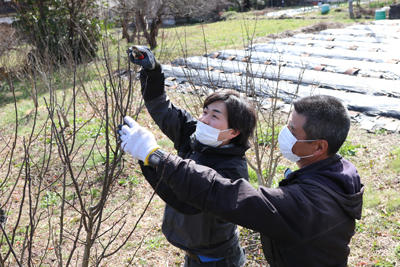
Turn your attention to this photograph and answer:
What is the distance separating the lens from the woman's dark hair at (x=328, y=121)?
5.03ft

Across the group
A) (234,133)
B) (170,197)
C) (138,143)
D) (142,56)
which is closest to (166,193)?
(170,197)

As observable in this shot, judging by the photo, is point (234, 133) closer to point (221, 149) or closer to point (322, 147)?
point (221, 149)

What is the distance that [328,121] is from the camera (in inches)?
60.5

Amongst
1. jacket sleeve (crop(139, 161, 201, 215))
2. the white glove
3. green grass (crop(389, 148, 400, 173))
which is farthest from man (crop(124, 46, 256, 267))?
green grass (crop(389, 148, 400, 173))

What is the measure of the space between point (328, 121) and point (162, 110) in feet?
3.60

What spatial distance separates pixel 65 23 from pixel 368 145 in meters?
10.2

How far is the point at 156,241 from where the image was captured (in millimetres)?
3762

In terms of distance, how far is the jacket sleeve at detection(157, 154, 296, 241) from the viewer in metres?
1.29

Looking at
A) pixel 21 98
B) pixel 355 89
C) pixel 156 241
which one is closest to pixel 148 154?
pixel 156 241

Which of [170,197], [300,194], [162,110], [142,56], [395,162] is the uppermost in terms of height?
[142,56]

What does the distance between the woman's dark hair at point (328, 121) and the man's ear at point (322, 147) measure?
1 centimetres

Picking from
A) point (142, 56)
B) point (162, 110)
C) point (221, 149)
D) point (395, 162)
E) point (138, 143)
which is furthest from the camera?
point (395, 162)

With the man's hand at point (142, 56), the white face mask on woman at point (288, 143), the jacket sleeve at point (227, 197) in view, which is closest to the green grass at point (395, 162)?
the white face mask on woman at point (288, 143)

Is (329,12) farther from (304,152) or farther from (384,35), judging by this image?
(304,152)
